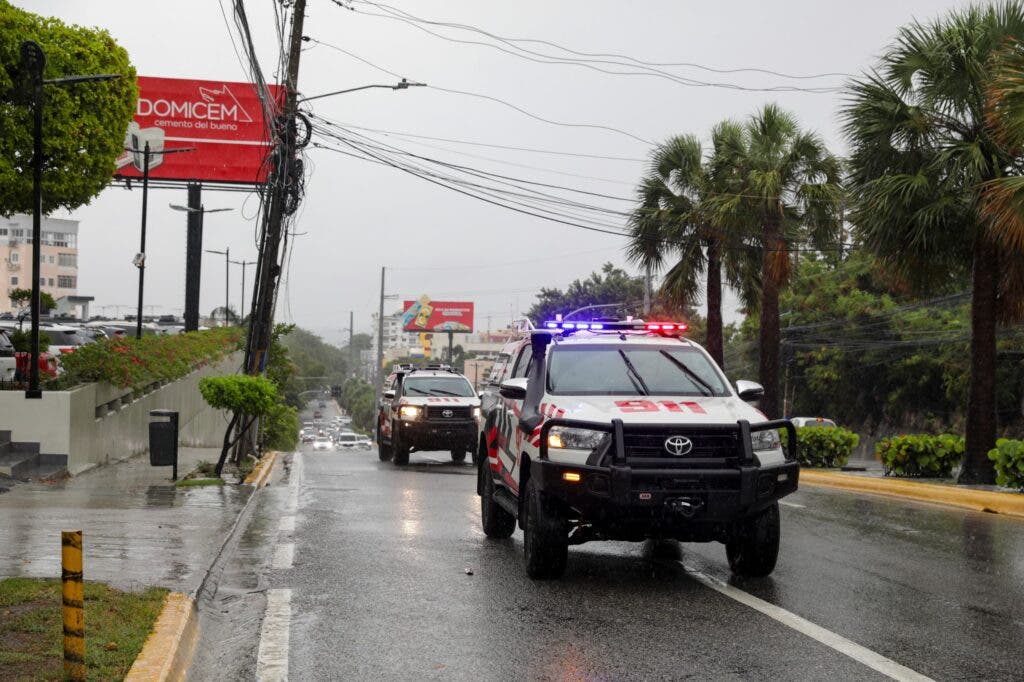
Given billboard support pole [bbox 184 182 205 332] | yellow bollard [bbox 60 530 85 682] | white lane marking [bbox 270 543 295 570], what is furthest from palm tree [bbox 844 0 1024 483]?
billboard support pole [bbox 184 182 205 332]

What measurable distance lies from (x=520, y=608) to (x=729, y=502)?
1657mm

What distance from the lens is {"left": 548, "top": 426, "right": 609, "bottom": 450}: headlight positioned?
341 inches

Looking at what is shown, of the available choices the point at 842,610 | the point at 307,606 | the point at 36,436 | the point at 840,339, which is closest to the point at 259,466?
the point at 36,436

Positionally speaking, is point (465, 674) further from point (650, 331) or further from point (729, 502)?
point (650, 331)

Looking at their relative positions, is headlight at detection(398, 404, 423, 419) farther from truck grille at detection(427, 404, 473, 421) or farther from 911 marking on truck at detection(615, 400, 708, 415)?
911 marking on truck at detection(615, 400, 708, 415)

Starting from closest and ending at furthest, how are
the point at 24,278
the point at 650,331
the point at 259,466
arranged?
the point at 650,331 → the point at 259,466 → the point at 24,278

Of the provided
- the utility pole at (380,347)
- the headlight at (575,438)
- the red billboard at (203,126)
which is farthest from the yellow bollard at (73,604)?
the utility pole at (380,347)

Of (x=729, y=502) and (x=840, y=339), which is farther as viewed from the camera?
(x=840, y=339)

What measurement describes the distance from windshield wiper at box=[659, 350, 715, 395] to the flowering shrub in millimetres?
10952

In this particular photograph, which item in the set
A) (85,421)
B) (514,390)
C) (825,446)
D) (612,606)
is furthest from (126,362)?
(825,446)

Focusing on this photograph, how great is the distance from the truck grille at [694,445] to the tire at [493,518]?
9.66 feet

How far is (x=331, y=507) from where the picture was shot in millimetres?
14109

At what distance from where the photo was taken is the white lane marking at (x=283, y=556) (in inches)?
386

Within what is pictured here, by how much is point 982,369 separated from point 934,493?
3.22m
